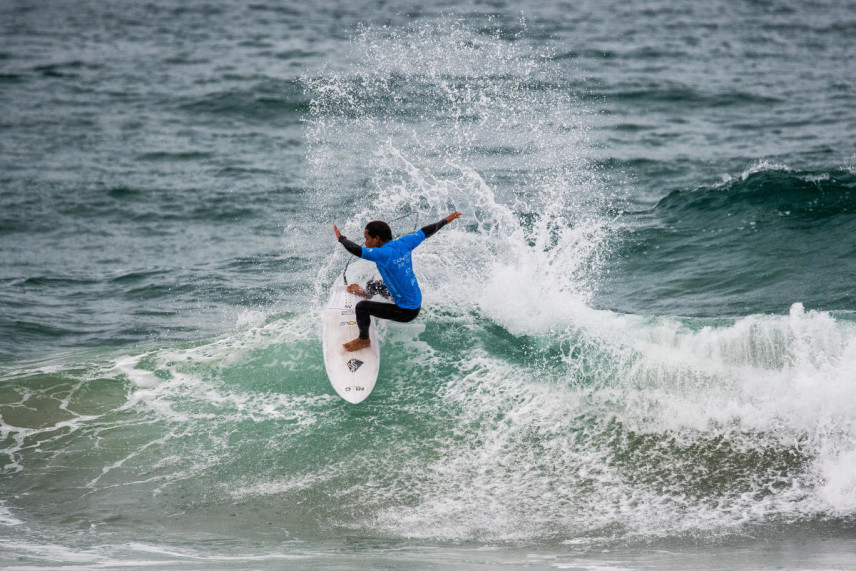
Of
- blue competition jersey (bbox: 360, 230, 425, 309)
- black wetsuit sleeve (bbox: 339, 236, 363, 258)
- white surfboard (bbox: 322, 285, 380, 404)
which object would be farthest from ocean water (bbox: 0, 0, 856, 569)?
black wetsuit sleeve (bbox: 339, 236, 363, 258)

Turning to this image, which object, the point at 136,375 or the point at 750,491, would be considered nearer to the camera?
the point at 750,491

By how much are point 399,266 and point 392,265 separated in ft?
0.26

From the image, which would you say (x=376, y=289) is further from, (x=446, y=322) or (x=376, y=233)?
(x=376, y=233)

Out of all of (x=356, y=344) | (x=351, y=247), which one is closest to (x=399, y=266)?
(x=351, y=247)

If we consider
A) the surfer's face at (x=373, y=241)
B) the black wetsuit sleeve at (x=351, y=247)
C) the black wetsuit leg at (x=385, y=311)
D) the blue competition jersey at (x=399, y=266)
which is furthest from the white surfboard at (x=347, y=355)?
the black wetsuit sleeve at (x=351, y=247)

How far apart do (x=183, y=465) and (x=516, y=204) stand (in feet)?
27.6

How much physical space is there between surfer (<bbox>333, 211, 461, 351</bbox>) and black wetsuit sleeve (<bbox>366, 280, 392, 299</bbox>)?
232mm

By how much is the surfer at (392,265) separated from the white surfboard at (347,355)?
0.23 meters

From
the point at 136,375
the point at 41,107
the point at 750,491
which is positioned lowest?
the point at 750,491

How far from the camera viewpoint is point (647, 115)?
2219 cm

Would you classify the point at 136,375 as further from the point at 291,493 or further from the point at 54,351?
the point at 291,493

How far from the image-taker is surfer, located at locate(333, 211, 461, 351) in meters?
8.42

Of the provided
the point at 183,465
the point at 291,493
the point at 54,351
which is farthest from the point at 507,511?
the point at 54,351

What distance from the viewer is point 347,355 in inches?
375
